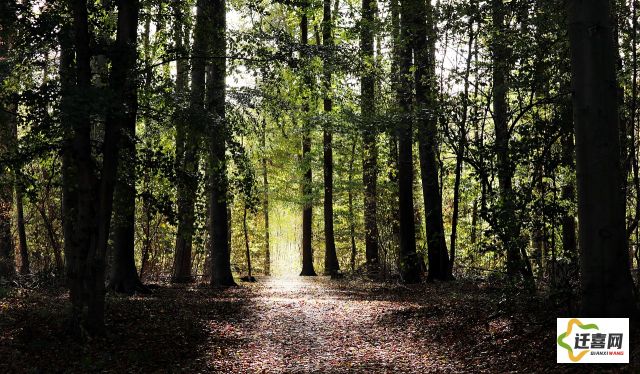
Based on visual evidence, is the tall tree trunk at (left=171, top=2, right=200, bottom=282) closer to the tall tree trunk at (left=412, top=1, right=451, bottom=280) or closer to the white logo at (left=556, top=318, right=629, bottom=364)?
the tall tree trunk at (left=412, top=1, right=451, bottom=280)

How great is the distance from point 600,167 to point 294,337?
565 centimetres

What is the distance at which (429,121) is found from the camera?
397 inches

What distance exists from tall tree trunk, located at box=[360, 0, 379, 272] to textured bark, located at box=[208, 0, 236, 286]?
3471 mm

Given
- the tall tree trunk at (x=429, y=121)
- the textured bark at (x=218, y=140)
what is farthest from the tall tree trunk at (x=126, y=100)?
the tall tree trunk at (x=429, y=121)

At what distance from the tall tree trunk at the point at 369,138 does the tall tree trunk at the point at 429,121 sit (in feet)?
4.00

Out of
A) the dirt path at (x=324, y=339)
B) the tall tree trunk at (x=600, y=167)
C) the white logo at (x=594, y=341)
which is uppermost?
the tall tree trunk at (x=600, y=167)

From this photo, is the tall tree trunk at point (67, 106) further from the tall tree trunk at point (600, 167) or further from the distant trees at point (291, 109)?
the tall tree trunk at point (600, 167)

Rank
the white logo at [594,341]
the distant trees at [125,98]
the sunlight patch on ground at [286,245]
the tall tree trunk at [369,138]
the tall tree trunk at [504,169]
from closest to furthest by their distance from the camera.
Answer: the white logo at [594,341] < the tall tree trunk at [504,169] < the distant trees at [125,98] < the tall tree trunk at [369,138] < the sunlight patch on ground at [286,245]

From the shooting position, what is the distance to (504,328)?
789cm

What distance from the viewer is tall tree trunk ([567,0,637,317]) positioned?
18.9 ft

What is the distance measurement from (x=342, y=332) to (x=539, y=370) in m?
4.16

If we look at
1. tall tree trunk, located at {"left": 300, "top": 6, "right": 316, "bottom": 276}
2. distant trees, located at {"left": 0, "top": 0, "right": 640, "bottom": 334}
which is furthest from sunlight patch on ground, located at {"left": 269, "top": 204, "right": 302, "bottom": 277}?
distant trees, located at {"left": 0, "top": 0, "right": 640, "bottom": 334}

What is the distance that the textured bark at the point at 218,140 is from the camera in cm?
919

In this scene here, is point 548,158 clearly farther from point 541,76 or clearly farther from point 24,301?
point 24,301
